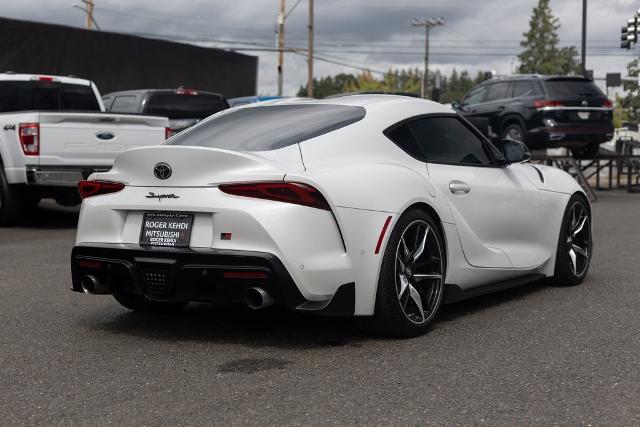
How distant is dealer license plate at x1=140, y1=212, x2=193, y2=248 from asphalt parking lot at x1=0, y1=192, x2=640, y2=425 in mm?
598

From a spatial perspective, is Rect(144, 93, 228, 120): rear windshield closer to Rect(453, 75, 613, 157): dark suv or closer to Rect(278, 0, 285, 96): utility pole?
Rect(453, 75, 613, 157): dark suv

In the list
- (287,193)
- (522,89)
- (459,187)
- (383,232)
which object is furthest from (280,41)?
(287,193)

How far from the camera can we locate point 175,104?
1689 cm

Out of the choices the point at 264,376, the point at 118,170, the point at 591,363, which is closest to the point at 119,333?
the point at 118,170

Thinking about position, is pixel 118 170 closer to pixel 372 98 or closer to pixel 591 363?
pixel 372 98

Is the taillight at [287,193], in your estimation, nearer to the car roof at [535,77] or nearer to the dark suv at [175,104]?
the dark suv at [175,104]

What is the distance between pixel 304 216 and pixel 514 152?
8.14 ft

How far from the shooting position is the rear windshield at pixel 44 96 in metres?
13.5

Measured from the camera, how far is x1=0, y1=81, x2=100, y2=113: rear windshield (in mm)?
13469

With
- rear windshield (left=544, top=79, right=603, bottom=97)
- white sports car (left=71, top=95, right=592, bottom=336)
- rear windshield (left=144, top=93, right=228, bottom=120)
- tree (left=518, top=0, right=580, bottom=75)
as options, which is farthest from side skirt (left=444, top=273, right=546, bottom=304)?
tree (left=518, top=0, right=580, bottom=75)

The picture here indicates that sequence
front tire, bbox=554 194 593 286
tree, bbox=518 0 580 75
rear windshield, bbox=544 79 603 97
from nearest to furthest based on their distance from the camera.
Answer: front tire, bbox=554 194 593 286, rear windshield, bbox=544 79 603 97, tree, bbox=518 0 580 75

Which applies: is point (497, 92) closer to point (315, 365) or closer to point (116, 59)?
point (116, 59)

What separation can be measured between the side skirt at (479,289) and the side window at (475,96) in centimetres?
1318

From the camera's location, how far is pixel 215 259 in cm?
505
